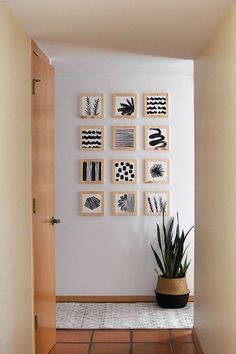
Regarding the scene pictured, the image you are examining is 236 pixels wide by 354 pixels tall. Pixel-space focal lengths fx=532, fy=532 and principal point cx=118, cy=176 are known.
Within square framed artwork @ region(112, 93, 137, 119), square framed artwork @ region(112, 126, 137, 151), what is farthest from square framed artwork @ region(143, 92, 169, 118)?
square framed artwork @ region(112, 126, 137, 151)

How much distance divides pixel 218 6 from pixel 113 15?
0.61m

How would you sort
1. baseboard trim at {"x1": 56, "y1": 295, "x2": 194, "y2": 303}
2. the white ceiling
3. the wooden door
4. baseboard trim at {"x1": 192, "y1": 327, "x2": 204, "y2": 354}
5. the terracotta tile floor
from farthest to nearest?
baseboard trim at {"x1": 56, "y1": 295, "x2": 194, "y2": 303} → the terracotta tile floor → baseboard trim at {"x1": 192, "y1": 327, "x2": 204, "y2": 354} → the wooden door → the white ceiling

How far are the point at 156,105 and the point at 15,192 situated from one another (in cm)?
295

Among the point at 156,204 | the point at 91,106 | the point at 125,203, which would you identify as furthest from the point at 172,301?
the point at 91,106

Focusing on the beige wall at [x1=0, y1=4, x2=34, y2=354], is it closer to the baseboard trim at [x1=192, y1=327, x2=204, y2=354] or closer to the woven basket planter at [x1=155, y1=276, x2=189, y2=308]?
the baseboard trim at [x1=192, y1=327, x2=204, y2=354]

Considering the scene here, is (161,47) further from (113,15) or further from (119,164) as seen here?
(119,164)

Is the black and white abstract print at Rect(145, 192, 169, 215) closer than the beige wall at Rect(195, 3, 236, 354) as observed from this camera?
No

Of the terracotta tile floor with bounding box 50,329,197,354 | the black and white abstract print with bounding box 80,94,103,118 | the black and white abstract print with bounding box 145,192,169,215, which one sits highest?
the black and white abstract print with bounding box 80,94,103,118

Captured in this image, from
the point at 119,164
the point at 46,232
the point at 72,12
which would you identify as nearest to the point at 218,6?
the point at 72,12

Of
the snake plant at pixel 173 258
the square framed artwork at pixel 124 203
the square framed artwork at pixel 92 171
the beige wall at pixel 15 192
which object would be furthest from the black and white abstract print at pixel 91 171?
the beige wall at pixel 15 192

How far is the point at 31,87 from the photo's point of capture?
3.73 metres

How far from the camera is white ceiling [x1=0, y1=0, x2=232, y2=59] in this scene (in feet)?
9.63

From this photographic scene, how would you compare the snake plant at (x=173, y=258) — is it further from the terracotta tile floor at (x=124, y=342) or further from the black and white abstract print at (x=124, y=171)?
the terracotta tile floor at (x=124, y=342)

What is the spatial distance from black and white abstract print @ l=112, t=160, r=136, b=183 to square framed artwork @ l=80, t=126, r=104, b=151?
0.27 metres
